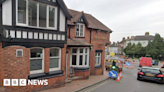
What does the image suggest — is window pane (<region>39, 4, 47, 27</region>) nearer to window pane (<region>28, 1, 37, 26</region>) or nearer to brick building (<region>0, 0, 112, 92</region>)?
brick building (<region>0, 0, 112, 92</region>)

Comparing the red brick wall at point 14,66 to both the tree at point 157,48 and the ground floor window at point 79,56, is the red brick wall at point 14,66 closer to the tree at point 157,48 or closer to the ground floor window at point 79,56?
the ground floor window at point 79,56

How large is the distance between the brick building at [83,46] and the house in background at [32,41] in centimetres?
182

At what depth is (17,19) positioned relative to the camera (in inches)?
207

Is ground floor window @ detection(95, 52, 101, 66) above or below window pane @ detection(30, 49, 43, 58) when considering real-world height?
below

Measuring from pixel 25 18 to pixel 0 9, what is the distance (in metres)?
1.12

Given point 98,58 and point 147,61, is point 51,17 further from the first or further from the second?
point 147,61

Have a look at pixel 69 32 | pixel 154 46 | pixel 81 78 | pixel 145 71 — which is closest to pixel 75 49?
pixel 69 32

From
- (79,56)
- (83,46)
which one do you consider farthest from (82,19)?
(79,56)

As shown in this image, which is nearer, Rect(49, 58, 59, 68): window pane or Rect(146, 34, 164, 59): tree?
Rect(49, 58, 59, 68): window pane

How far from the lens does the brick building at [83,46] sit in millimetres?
9105

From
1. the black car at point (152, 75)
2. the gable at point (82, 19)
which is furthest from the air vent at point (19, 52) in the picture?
the black car at point (152, 75)

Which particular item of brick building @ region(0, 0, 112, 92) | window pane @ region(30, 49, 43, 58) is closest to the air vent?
brick building @ region(0, 0, 112, 92)

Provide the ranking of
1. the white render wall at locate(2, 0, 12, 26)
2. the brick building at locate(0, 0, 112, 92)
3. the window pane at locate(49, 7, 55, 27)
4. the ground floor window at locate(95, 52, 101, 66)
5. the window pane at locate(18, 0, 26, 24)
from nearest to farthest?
the white render wall at locate(2, 0, 12, 26) < the brick building at locate(0, 0, 112, 92) < the window pane at locate(18, 0, 26, 24) < the window pane at locate(49, 7, 55, 27) < the ground floor window at locate(95, 52, 101, 66)

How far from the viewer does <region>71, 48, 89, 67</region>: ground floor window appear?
9195 millimetres
